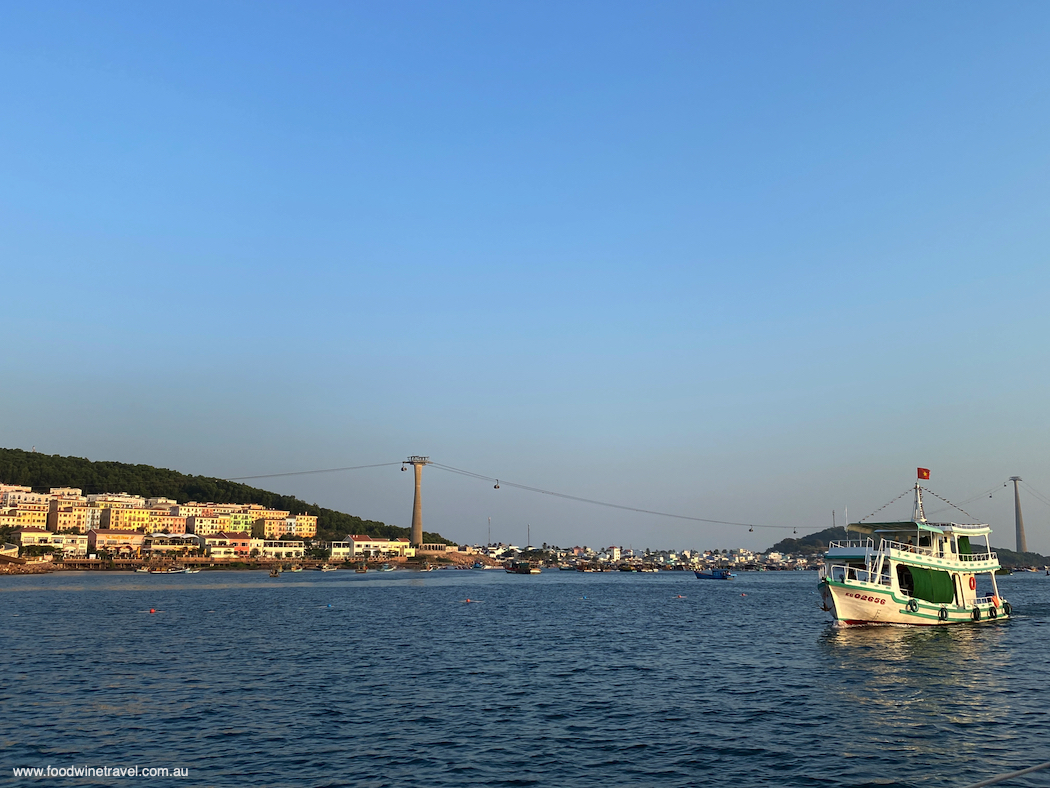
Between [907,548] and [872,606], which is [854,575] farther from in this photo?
[907,548]

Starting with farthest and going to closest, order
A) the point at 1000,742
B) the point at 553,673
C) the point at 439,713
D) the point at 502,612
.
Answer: the point at 502,612
the point at 553,673
the point at 439,713
the point at 1000,742

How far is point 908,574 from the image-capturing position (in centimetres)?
6094

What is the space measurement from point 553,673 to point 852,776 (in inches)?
843

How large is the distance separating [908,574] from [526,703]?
41.4m

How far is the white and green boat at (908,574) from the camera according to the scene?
190ft

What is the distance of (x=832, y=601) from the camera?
58000 millimetres

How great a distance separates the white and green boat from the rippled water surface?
6.78 feet

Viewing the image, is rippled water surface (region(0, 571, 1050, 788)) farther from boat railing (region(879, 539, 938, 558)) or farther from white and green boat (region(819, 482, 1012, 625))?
boat railing (region(879, 539, 938, 558))

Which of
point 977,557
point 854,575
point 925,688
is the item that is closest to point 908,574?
point 854,575

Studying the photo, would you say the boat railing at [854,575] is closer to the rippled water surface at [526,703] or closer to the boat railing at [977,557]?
the rippled water surface at [526,703]

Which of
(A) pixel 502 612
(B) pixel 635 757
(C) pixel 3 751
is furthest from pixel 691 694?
(A) pixel 502 612

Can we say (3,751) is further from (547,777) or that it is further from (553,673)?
(553,673)

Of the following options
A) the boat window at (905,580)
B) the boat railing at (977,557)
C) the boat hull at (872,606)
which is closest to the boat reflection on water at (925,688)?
the boat hull at (872,606)

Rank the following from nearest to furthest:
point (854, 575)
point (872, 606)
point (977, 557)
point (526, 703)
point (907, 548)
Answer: point (526, 703), point (872, 606), point (854, 575), point (907, 548), point (977, 557)
